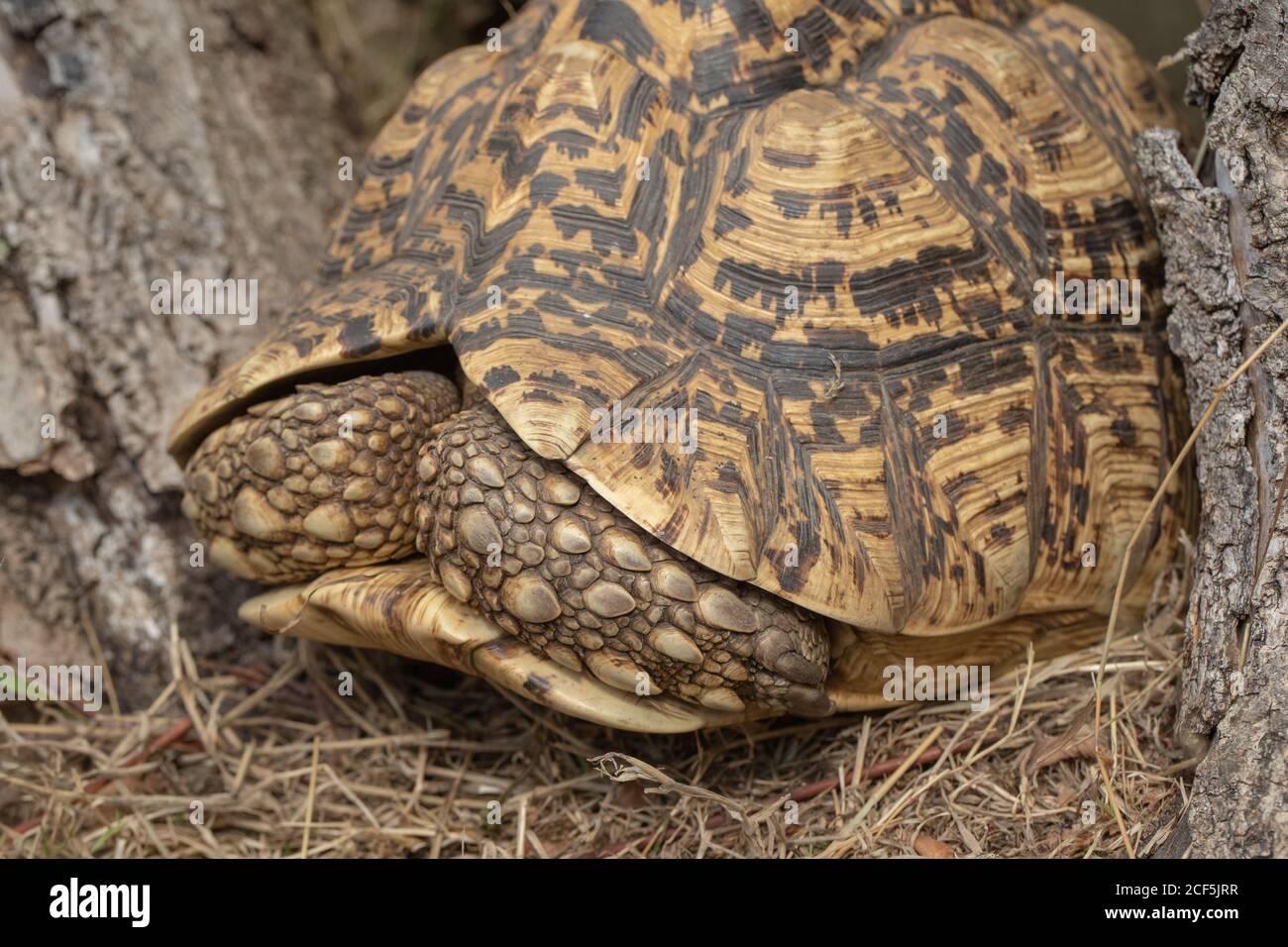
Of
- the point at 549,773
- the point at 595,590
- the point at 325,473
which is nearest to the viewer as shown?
the point at 595,590

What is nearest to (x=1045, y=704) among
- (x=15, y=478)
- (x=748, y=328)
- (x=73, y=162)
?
(x=748, y=328)

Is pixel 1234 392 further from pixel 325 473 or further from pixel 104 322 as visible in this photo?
pixel 104 322

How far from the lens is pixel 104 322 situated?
10.6 ft

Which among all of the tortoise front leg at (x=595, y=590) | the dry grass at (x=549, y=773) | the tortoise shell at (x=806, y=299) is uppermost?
the tortoise shell at (x=806, y=299)

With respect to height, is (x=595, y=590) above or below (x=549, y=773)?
above

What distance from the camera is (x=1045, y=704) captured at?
→ 261 centimetres

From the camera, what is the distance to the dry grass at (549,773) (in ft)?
7.92

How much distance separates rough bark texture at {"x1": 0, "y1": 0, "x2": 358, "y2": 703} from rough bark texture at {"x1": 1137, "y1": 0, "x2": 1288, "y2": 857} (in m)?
2.38

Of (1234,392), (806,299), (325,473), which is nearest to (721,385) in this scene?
(806,299)

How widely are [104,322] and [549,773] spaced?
1.74m

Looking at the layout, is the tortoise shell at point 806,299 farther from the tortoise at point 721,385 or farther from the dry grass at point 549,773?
the dry grass at point 549,773

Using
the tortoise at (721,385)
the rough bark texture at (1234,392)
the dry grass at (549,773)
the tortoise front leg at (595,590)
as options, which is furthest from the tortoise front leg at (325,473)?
the rough bark texture at (1234,392)

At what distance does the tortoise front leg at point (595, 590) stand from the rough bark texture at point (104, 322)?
48.3 inches

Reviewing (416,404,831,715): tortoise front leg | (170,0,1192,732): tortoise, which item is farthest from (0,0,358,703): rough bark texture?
(416,404,831,715): tortoise front leg
